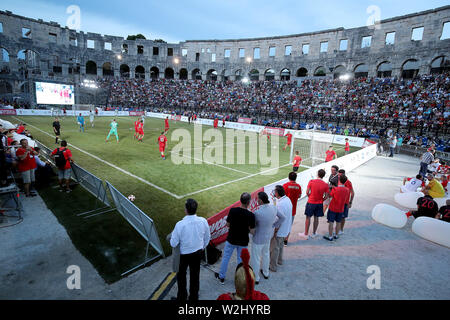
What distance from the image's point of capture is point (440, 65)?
40188 mm

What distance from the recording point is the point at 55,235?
21.8ft

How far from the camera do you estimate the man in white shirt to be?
14.0 feet

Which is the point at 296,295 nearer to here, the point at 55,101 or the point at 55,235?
the point at 55,235

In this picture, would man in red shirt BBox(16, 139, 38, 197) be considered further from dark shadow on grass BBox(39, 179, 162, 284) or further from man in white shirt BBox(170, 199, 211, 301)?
man in white shirt BBox(170, 199, 211, 301)

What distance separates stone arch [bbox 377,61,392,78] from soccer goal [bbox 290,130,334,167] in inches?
1067

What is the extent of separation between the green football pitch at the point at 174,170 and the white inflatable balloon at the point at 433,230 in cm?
630

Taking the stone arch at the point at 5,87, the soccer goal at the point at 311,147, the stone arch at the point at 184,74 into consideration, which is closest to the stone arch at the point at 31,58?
the stone arch at the point at 5,87

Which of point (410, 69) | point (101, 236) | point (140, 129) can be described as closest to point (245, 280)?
point (101, 236)

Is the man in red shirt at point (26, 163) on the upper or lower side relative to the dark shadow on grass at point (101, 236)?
upper

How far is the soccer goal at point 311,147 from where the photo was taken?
1845cm

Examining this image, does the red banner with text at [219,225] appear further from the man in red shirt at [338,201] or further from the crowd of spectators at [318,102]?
the crowd of spectators at [318,102]

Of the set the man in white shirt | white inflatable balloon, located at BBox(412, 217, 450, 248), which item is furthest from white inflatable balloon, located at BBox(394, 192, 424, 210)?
the man in white shirt

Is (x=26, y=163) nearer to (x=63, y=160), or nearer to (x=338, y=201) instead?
(x=63, y=160)
